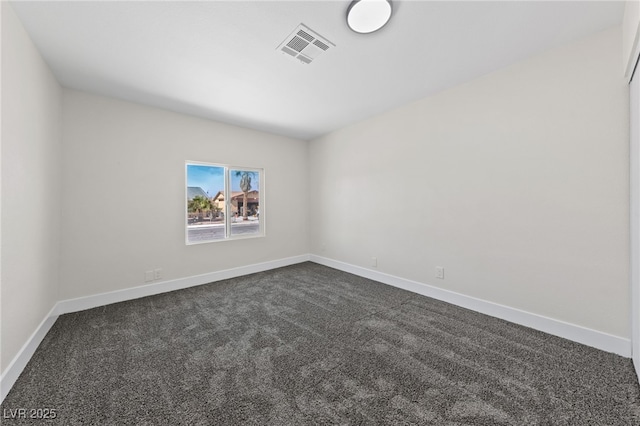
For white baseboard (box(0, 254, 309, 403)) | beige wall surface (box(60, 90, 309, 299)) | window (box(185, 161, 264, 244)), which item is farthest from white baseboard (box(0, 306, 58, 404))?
window (box(185, 161, 264, 244))

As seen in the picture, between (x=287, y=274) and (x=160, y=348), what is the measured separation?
2.20 meters

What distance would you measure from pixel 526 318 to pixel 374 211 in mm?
2122

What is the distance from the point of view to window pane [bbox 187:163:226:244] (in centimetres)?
362

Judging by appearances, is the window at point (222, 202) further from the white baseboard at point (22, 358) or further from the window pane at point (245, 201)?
the white baseboard at point (22, 358)

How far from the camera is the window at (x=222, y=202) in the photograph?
3656 millimetres

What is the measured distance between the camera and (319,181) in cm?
476

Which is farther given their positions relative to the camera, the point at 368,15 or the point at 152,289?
the point at 152,289

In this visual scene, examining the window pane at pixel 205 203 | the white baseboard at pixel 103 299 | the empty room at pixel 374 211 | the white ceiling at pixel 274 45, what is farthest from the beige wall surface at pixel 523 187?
the window pane at pixel 205 203

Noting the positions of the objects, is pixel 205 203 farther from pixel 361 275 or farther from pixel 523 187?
pixel 523 187

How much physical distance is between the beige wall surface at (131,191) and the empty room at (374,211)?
2cm

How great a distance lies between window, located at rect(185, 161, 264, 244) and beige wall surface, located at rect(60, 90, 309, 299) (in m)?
0.15

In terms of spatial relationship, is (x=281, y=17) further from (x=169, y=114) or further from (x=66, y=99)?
(x=66, y=99)

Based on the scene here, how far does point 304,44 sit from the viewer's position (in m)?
2.01

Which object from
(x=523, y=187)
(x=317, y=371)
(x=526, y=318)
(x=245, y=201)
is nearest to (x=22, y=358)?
(x=317, y=371)
